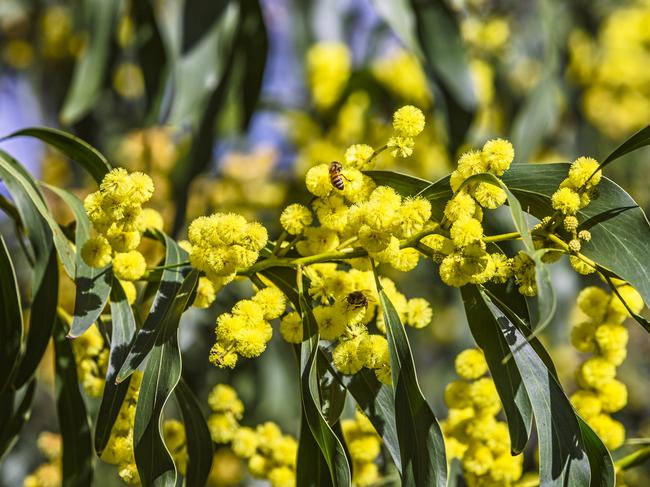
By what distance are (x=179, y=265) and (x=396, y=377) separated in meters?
0.29

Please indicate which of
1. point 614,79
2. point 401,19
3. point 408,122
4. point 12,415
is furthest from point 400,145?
point 614,79

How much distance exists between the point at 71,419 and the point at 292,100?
2.07m

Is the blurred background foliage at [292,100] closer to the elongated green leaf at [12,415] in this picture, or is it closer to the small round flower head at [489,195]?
the elongated green leaf at [12,415]

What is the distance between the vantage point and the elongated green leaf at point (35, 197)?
3.40ft

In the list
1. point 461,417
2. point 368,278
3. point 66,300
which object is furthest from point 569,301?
point 368,278

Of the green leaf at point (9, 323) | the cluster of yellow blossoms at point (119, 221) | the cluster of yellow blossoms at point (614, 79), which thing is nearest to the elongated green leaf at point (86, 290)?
the cluster of yellow blossoms at point (119, 221)

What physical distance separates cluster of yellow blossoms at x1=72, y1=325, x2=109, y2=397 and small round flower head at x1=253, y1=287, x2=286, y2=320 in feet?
1.14

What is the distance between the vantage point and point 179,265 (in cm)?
104

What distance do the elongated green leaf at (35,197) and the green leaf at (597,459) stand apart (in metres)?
0.63

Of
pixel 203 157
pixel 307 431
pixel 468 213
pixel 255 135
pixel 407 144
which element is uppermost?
pixel 255 135

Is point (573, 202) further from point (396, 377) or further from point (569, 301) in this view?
point (569, 301)

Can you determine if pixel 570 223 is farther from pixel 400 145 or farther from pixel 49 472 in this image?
pixel 49 472

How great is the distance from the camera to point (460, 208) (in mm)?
893

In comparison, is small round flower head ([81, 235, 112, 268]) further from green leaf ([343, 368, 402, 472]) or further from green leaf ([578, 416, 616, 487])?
green leaf ([578, 416, 616, 487])
